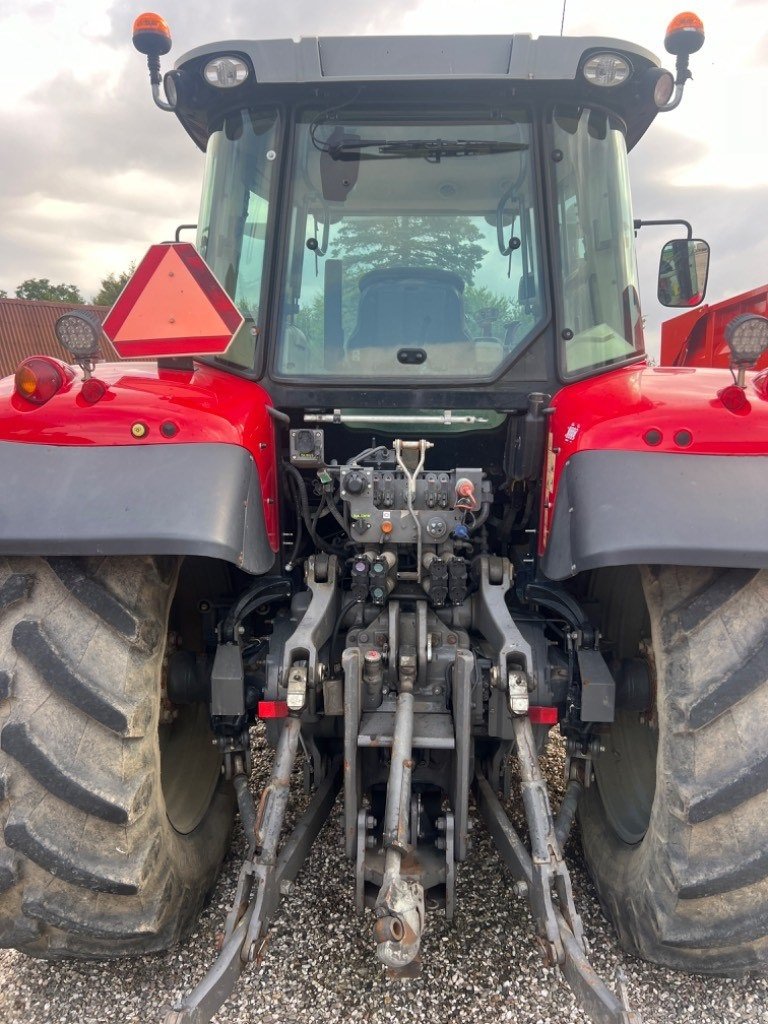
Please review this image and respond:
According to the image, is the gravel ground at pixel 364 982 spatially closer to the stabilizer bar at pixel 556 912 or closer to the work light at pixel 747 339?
the stabilizer bar at pixel 556 912

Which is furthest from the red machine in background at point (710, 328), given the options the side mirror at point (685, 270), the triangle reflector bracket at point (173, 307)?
the triangle reflector bracket at point (173, 307)

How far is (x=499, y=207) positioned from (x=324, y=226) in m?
0.61

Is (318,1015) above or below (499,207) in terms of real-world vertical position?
below

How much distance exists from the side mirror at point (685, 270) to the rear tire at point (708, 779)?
1636 millimetres

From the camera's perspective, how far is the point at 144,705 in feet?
5.80

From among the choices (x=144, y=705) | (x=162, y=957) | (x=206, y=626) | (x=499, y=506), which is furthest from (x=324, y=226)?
(x=162, y=957)

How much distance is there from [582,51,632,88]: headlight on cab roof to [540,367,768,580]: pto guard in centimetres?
101

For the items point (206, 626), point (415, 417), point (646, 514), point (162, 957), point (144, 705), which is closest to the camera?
point (646, 514)

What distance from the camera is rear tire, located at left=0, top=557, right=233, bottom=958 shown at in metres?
1.66

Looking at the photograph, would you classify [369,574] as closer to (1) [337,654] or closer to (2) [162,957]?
(1) [337,654]

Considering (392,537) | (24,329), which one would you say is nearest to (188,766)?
(392,537)

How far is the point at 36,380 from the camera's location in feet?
6.08

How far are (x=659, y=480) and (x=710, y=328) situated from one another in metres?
5.69

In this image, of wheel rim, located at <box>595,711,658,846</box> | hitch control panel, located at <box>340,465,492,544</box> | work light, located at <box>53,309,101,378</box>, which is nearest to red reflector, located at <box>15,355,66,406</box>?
work light, located at <box>53,309,101,378</box>
